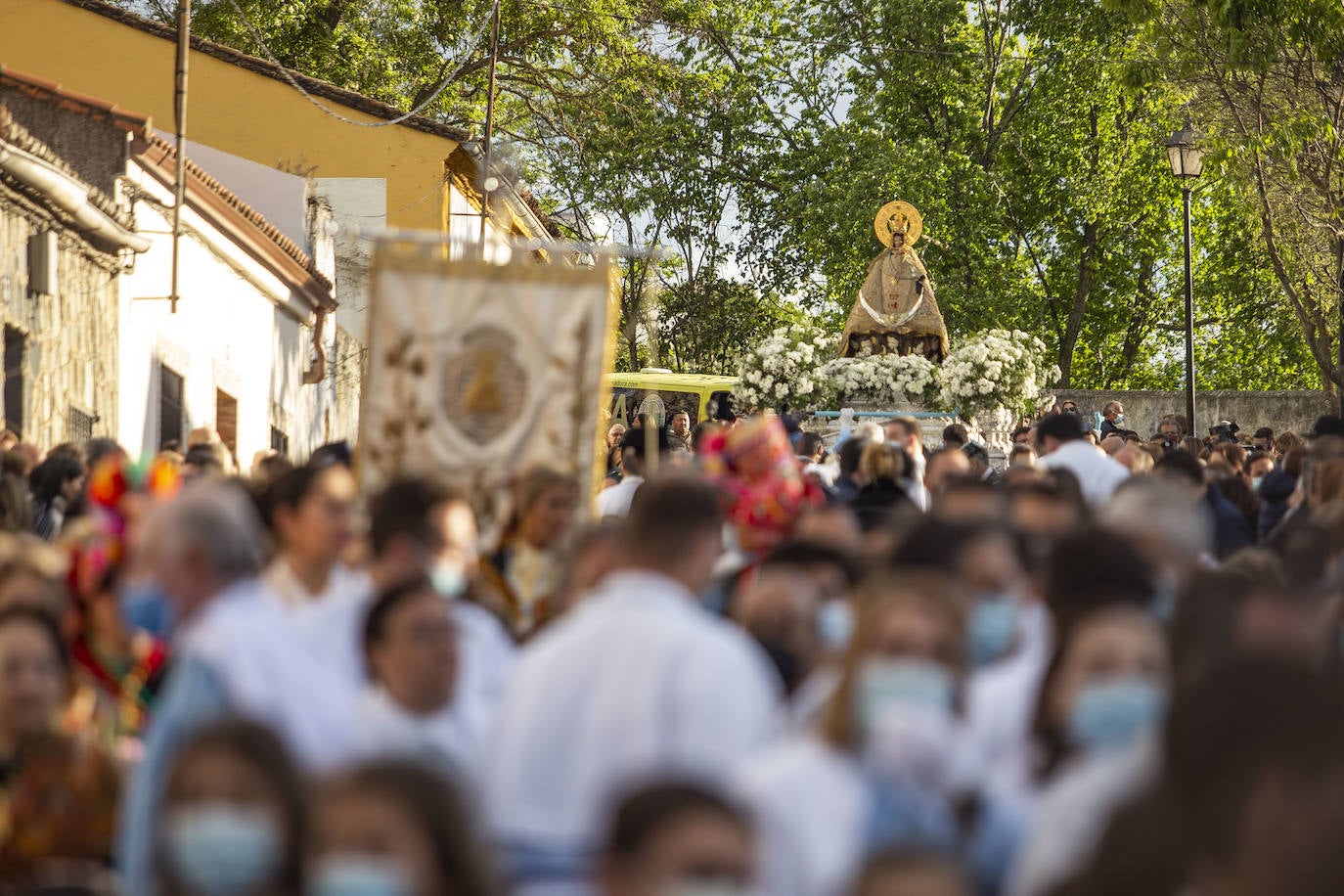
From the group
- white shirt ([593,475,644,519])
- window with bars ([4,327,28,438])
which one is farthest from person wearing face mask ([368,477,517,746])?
window with bars ([4,327,28,438])

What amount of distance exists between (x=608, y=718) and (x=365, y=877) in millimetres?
1060

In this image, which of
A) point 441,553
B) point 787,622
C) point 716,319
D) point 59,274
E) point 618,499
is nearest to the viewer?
point 787,622

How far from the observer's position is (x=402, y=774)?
127 inches

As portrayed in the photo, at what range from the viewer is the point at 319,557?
5.57 m

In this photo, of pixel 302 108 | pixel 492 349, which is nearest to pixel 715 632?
pixel 492 349

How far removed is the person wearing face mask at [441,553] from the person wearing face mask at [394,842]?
1.97 metres

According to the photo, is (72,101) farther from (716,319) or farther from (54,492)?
(716,319)

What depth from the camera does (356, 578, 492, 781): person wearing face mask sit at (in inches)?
179

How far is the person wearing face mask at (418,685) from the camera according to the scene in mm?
4547

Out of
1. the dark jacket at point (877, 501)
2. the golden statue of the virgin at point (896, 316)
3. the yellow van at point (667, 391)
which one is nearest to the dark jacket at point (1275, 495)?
the dark jacket at point (877, 501)

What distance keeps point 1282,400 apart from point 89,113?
73.2 ft

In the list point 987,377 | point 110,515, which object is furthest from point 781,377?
point 110,515

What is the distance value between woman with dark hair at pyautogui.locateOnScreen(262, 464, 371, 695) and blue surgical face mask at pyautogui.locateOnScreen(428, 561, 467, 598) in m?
0.21

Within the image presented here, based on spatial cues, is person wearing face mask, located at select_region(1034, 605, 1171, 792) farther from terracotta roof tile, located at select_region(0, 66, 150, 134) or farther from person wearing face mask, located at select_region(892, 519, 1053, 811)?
terracotta roof tile, located at select_region(0, 66, 150, 134)
